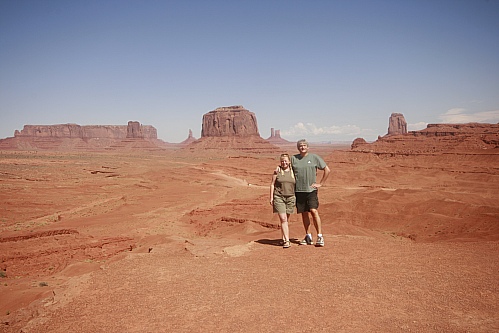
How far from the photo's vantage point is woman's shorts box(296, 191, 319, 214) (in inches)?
251

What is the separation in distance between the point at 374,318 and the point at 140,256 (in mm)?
4600

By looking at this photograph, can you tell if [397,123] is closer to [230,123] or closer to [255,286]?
[230,123]

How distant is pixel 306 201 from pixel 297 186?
1.18ft

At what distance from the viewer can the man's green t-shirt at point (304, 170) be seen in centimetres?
629

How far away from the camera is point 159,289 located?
453 cm

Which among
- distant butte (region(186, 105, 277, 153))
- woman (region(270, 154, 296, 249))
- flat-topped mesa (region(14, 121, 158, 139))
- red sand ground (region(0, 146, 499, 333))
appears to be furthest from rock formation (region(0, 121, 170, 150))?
woman (region(270, 154, 296, 249))

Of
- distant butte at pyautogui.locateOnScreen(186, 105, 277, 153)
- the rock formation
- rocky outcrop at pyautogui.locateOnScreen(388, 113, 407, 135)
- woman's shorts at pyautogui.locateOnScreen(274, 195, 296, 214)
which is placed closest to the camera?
woman's shorts at pyautogui.locateOnScreen(274, 195, 296, 214)

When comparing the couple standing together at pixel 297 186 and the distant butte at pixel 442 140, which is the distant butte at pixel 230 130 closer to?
the distant butte at pixel 442 140

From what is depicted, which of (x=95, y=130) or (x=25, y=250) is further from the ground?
(x=95, y=130)

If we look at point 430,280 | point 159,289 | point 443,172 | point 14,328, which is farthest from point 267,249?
point 443,172

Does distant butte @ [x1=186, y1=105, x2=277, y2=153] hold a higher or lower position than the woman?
higher

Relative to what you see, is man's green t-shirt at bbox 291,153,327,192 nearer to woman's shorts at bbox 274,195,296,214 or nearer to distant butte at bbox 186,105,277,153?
woman's shorts at bbox 274,195,296,214

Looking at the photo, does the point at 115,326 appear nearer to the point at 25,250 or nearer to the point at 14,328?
the point at 14,328

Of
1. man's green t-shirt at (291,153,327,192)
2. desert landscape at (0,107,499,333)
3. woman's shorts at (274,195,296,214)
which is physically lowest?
desert landscape at (0,107,499,333)
